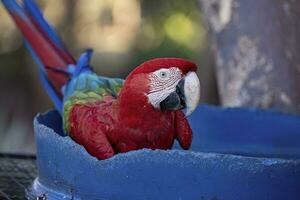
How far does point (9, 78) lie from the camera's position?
414 centimetres

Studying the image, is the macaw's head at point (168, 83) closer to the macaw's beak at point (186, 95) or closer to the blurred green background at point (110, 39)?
the macaw's beak at point (186, 95)

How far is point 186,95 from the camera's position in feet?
2.89

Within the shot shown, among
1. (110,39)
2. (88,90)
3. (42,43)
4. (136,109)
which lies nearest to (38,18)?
(42,43)

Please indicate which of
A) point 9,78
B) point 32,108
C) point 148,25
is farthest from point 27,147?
point 148,25

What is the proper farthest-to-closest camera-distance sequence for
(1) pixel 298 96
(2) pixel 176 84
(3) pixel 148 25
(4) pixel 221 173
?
(3) pixel 148 25, (1) pixel 298 96, (2) pixel 176 84, (4) pixel 221 173

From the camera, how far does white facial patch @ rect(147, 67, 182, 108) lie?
→ 34.2 inches

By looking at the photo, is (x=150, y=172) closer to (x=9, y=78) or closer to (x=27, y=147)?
(x=27, y=147)

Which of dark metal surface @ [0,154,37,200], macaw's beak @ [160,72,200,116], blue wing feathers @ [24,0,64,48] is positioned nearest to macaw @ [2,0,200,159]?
macaw's beak @ [160,72,200,116]

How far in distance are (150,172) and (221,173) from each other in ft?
0.27

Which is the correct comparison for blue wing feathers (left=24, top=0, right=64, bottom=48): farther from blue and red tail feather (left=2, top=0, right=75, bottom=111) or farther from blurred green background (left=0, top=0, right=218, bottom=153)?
blurred green background (left=0, top=0, right=218, bottom=153)

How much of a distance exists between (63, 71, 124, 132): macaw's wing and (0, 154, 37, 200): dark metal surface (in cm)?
13

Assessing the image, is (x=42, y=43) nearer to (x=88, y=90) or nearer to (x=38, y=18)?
(x=38, y=18)

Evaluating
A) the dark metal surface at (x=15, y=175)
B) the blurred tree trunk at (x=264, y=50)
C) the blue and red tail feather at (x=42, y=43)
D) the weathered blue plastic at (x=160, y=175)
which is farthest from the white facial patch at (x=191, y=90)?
the blurred tree trunk at (x=264, y=50)

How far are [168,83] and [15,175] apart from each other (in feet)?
1.31
